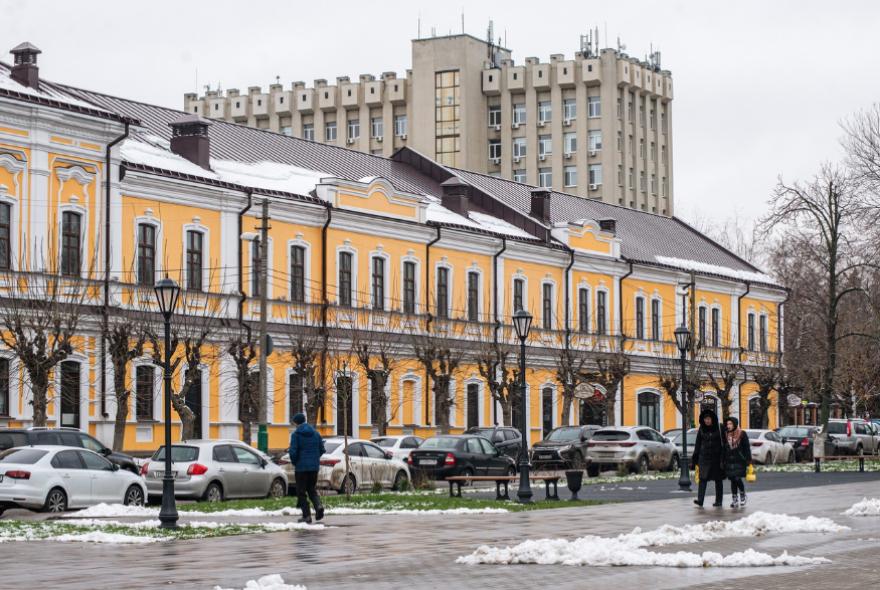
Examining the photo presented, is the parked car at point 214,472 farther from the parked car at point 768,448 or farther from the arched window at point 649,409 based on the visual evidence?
the arched window at point 649,409

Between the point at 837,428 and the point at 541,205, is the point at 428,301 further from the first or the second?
the point at 837,428

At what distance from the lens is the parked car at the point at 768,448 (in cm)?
5150

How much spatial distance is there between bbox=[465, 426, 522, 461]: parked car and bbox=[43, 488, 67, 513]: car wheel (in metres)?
19.3

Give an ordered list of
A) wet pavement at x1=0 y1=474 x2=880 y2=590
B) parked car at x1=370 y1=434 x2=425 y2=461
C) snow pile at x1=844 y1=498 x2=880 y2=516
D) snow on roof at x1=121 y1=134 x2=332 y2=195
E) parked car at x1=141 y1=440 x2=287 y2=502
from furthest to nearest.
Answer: snow on roof at x1=121 y1=134 x2=332 y2=195 < parked car at x1=370 y1=434 x2=425 y2=461 < parked car at x1=141 y1=440 x2=287 y2=502 < snow pile at x1=844 y1=498 x2=880 y2=516 < wet pavement at x1=0 y1=474 x2=880 y2=590

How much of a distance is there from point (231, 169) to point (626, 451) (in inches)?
626

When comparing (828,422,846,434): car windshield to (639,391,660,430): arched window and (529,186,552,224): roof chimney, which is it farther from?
(529,186,552,224): roof chimney

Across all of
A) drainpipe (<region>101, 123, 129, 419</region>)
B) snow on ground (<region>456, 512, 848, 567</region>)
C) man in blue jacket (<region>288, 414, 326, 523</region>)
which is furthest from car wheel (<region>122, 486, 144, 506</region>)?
drainpipe (<region>101, 123, 129, 419</region>)

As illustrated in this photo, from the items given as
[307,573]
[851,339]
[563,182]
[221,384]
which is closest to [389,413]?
[221,384]

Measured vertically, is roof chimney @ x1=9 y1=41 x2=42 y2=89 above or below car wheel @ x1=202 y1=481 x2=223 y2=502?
above

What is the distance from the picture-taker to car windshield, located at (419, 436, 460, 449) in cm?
3922

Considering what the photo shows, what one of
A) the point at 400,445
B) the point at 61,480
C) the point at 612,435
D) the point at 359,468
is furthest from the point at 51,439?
the point at 612,435

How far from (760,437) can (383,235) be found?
14.3 meters

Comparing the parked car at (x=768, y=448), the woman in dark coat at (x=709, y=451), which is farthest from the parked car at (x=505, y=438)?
the woman in dark coat at (x=709, y=451)

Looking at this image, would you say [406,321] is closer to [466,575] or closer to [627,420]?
[627,420]
